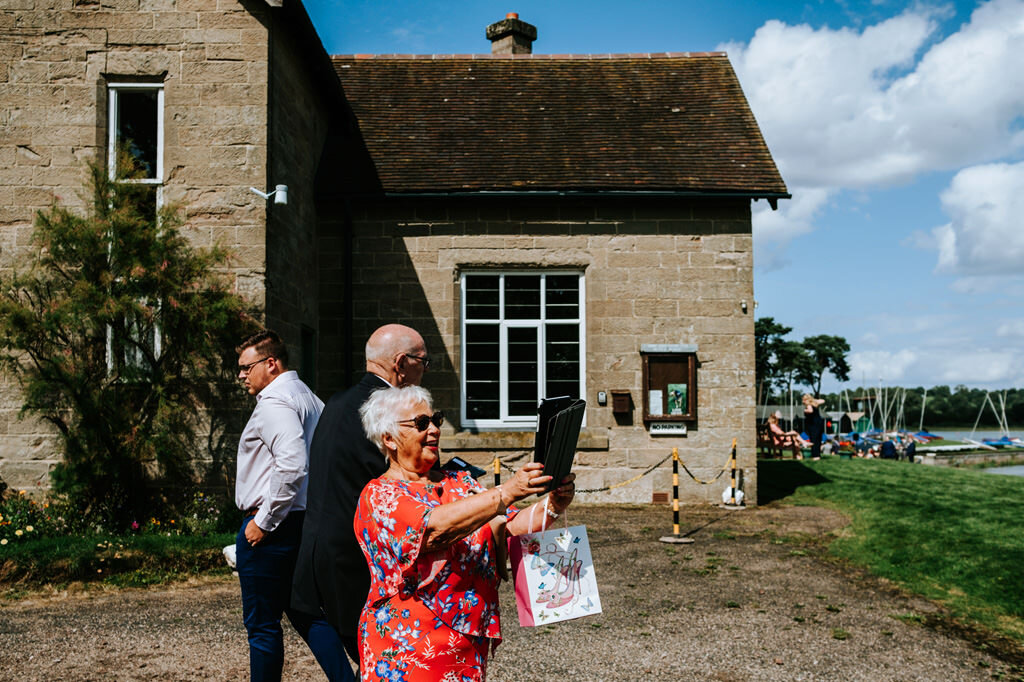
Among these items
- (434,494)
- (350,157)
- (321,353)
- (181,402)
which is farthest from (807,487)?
(434,494)

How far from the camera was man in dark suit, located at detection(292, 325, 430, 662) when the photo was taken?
331cm

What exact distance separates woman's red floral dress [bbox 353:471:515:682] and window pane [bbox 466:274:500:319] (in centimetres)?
1045

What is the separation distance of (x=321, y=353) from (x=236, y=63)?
15.3 ft

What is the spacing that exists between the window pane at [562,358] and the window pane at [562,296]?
0.21m

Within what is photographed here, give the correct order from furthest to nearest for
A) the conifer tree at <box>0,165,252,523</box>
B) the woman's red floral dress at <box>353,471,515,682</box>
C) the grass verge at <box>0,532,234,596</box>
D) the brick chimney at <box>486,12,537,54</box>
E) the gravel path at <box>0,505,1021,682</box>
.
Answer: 1. the brick chimney at <box>486,12,537,54</box>
2. the conifer tree at <box>0,165,252,523</box>
3. the grass verge at <box>0,532,234,596</box>
4. the gravel path at <box>0,505,1021,682</box>
5. the woman's red floral dress at <box>353,471,515,682</box>

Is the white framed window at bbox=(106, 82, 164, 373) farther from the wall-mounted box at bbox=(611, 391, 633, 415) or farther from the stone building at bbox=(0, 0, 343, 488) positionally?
the wall-mounted box at bbox=(611, 391, 633, 415)

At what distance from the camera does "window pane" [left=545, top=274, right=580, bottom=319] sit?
13.3 m

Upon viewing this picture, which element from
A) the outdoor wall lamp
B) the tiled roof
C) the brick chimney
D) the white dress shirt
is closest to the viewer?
the white dress shirt

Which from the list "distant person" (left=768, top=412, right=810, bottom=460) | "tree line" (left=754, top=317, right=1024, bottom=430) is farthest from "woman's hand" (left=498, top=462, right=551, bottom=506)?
"tree line" (left=754, top=317, right=1024, bottom=430)

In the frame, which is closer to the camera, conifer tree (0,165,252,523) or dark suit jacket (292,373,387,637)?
dark suit jacket (292,373,387,637)

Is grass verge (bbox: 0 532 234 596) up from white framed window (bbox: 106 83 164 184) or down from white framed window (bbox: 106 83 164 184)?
down

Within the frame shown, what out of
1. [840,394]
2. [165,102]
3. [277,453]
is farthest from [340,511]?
[840,394]

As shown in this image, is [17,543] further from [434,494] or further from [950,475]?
[950,475]

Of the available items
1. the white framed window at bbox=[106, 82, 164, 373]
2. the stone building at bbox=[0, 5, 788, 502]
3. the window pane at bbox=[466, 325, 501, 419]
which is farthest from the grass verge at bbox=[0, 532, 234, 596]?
the window pane at bbox=[466, 325, 501, 419]
